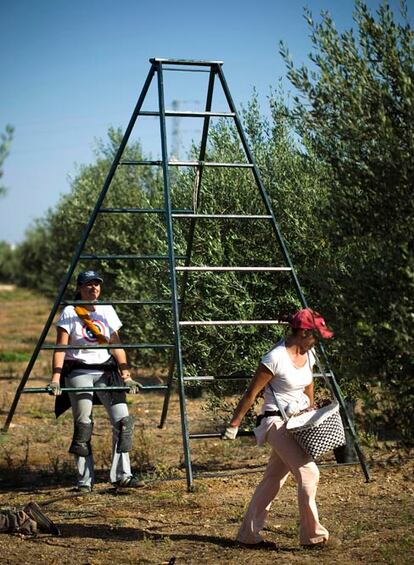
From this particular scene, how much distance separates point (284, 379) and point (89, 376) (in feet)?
8.72

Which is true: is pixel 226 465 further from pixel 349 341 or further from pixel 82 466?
pixel 349 341

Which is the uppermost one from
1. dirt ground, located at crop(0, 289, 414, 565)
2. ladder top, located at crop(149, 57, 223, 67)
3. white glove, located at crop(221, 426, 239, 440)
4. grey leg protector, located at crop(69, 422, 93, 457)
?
ladder top, located at crop(149, 57, 223, 67)

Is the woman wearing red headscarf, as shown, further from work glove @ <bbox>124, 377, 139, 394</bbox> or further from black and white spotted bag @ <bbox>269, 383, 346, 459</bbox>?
work glove @ <bbox>124, 377, 139, 394</bbox>

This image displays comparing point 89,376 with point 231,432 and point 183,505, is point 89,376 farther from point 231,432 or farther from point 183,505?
point 231,432

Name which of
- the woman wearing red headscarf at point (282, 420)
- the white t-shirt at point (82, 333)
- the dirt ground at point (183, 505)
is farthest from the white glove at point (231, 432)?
the white t-shirt at point (82, 333)

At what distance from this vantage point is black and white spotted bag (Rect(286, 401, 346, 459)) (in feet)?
21.9

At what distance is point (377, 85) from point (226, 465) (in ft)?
18.3

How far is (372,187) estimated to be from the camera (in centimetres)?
649

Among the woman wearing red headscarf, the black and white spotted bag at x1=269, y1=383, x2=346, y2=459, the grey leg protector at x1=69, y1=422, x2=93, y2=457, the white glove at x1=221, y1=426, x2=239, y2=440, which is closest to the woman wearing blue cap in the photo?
the grey leg protector at x1=69, y1=422, x2=93, y2=457

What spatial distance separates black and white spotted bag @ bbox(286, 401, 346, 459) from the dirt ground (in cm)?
44

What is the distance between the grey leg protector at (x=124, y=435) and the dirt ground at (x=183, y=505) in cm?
48

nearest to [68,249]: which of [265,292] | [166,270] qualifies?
[166,270]

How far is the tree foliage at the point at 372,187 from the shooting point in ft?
19.9

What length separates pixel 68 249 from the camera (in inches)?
937
